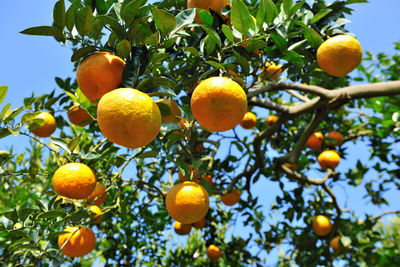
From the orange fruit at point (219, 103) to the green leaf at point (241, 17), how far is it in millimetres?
264

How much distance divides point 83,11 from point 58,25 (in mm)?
107

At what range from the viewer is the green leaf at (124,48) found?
3.29 feet

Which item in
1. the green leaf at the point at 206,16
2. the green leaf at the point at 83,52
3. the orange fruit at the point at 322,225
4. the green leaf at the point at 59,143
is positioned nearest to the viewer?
the green leaf at the point at 83,52

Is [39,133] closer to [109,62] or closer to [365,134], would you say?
[109,62]

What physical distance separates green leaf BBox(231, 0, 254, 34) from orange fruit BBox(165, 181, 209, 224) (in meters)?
0.71

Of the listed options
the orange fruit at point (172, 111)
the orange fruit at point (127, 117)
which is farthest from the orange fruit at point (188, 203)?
the orange fruit at point (127, 117)

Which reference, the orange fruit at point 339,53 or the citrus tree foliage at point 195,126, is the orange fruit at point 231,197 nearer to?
the citrus tree foliage at point 195,126

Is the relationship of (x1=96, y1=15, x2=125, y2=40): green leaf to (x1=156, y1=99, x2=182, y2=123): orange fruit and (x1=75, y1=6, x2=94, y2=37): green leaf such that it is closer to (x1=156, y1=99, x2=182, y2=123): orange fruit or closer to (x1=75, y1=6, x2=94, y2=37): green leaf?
(x1=75, y1=6, x2=94, y2=37): green leaf

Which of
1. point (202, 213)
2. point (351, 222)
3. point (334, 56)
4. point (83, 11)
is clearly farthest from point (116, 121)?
point (351, 222)

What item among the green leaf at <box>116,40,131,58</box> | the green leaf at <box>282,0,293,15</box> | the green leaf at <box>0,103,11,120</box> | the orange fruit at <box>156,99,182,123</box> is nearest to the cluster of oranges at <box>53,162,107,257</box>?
A: the green leaf at <box>0,103,11,120</box>

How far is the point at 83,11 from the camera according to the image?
100 cm

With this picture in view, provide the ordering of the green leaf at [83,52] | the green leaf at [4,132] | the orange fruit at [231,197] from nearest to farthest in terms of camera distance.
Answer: the green leaf at [83,52]
the green leaf at [4,132]
the orange fruit at [231,197]

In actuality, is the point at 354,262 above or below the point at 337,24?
below

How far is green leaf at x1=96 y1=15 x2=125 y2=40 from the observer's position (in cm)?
98
